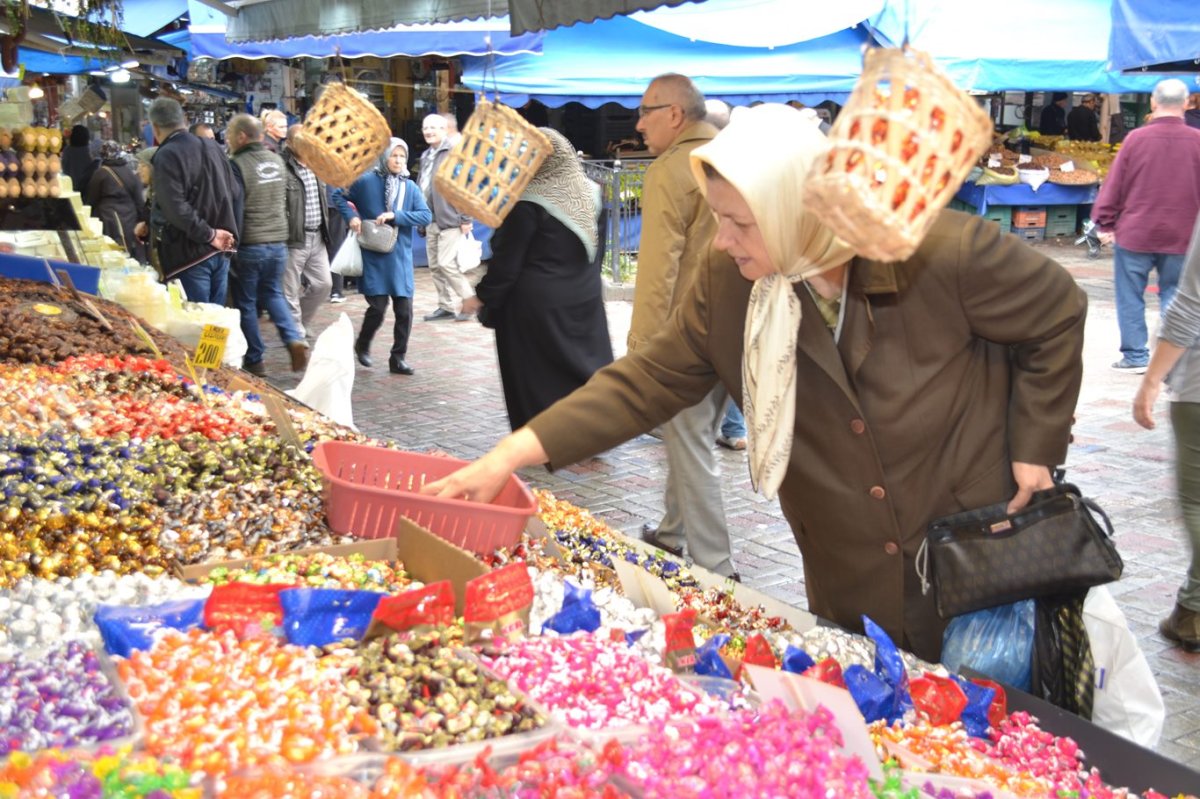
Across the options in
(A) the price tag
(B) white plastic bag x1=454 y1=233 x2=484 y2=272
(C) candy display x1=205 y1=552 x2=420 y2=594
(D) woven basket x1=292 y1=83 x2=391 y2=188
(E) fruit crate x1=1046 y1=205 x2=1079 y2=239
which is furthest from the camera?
(E) fruit crate x1=1046 y1=205 x2=1079 y2=239

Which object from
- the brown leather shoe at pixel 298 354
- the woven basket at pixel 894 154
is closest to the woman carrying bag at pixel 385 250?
the brown leather shoe at pixel 298 354

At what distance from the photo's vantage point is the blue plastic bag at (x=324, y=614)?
230cm

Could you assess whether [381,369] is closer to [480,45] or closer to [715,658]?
[480,45]

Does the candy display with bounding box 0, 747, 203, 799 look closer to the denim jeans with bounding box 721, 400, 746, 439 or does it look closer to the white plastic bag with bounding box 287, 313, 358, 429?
the white plastic bag with bounding box 287, 313, 358, 429

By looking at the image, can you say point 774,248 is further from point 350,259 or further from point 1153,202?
point 350,259

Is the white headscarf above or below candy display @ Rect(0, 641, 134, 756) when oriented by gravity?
above

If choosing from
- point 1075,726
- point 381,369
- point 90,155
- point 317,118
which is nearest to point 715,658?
point 1075,726

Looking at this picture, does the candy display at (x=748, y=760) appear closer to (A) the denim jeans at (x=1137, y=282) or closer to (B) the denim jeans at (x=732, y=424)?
(B) the denim jeans at (x=732, y=424)

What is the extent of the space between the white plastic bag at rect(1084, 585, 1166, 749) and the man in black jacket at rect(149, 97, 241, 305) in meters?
7.27

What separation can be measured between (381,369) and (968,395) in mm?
7308

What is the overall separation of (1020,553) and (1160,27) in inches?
146

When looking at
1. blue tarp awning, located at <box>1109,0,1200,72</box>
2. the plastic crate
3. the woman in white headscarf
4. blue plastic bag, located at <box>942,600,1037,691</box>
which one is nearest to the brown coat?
the woman in white headscarf

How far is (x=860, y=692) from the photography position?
2.28 meters

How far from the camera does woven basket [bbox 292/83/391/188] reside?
3.97 m
